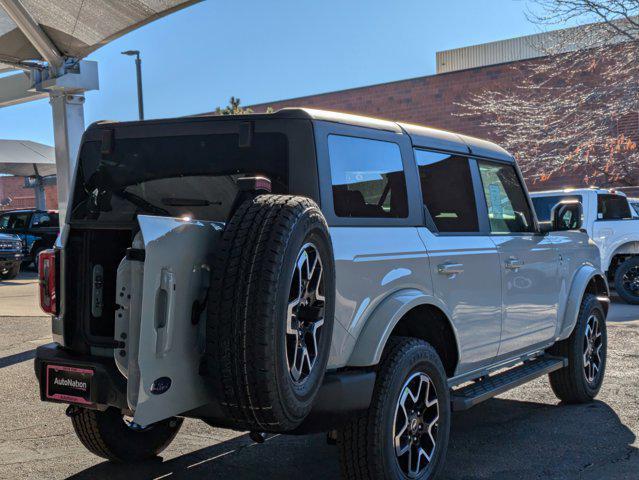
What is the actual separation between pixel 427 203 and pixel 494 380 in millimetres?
1381

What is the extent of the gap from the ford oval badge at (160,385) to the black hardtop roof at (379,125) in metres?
1.43

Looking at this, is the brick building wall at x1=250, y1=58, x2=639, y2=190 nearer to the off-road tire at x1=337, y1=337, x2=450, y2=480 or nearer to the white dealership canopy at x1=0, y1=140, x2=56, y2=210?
the white dealership canopy at x1=0, y1=140, x2=56, y2=210

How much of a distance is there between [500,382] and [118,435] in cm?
244

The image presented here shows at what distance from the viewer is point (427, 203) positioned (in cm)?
470

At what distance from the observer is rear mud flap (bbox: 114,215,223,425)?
3115mm

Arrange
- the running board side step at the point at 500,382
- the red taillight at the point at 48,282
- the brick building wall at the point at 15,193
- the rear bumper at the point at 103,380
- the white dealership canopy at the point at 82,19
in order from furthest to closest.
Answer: the brick building wall at the point at 15,193
the white dealership canopy at the point at 82,19
the running board side step at the point at 500,382
the red taillight at the point at 48,282
the rear bumper at the point at 103,380

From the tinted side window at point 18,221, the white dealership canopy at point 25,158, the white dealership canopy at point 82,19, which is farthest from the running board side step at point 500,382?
the white dealership canopy at point 25,158

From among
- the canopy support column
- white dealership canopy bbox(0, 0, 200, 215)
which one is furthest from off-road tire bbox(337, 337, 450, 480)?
the canopy support column

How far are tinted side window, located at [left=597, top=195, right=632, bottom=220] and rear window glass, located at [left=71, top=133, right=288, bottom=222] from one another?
37.0 ft

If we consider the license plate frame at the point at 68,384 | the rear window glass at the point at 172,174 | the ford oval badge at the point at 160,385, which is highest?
the rear window glass at the point at 172,174

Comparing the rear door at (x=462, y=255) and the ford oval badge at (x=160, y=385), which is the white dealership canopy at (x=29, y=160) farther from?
the ford oval badge at (x=160, y=385)

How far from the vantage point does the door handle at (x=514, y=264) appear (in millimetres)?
5289

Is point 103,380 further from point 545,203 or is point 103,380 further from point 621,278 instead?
point 621,278

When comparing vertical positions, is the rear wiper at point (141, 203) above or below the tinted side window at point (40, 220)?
above
